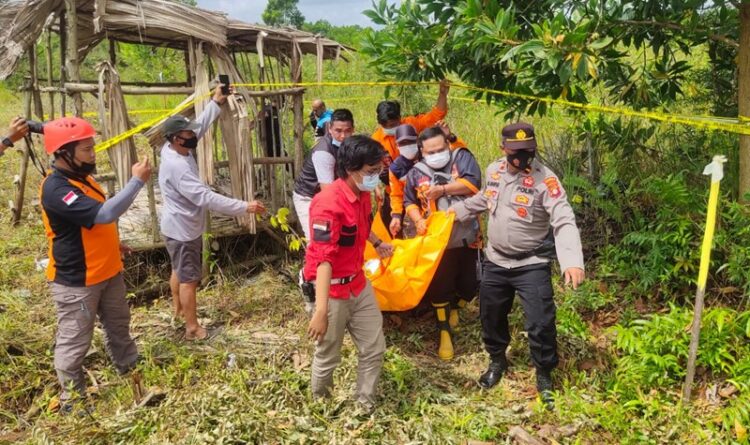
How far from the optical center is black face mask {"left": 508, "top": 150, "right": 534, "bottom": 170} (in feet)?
11.2

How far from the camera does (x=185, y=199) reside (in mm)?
4172

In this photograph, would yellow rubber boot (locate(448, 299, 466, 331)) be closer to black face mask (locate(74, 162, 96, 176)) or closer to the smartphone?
the smartphone

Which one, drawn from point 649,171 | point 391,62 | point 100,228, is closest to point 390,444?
point 100,228

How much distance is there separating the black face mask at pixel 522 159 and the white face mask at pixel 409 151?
3.94 feet

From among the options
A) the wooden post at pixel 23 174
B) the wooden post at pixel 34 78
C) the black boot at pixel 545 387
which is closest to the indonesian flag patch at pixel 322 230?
the black boot at pixel 545 387

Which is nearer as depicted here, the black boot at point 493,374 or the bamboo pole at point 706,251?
the bamboo pole at point 706,251

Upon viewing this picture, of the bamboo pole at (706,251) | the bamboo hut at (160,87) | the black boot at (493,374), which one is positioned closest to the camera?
the bamboo pole at (706,251)

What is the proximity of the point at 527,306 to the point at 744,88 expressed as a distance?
2185 mm

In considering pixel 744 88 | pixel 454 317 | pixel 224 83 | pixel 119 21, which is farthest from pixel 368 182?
pixel 119 21

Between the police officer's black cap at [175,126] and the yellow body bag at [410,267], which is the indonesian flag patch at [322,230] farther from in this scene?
the police officer's black cap at [175,126]

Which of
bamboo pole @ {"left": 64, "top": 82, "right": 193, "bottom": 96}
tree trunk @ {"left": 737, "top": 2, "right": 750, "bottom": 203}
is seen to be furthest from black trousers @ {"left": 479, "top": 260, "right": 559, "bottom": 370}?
bamboo pole @ {"left": 64, "top": 82, "right": 193, "bottom": 96}

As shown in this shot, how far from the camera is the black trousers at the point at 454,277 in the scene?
424 cm

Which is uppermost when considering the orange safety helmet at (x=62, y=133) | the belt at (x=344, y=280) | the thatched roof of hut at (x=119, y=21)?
the thatched roof of hut at (x=119, y=21)

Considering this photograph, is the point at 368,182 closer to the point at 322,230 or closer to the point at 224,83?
the point at 322,230
